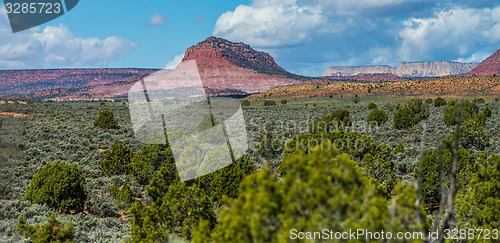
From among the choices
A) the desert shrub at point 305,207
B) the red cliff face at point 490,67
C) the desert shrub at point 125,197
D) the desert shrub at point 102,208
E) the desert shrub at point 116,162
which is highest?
the red cliff face at point 490,67

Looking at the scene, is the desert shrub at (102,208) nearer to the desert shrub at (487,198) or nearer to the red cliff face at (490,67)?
the desert shrub at (487,198)

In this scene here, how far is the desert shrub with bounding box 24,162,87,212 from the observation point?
33.9 ft

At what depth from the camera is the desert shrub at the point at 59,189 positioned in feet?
33.9

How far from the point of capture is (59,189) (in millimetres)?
10320

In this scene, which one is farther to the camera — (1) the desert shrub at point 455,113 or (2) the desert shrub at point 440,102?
(2) the desert shrub at point 440,102

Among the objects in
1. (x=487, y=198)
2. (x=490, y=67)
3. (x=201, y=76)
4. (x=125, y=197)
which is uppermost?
(x=201, y=76)

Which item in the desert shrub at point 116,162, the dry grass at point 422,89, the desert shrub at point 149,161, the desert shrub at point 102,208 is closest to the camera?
the desert shrub at point 102,208

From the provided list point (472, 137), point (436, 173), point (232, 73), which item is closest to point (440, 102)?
point (472, 137)

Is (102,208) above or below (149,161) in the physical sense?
below

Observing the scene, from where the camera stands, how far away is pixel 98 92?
132m

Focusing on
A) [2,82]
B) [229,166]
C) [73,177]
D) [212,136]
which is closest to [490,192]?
[229,166]

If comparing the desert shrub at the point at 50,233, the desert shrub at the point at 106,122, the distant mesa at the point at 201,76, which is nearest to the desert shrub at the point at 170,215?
the desert shrub at the point at 50,233

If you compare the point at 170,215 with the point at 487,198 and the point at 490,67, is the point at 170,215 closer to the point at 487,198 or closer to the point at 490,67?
the point at 487,198

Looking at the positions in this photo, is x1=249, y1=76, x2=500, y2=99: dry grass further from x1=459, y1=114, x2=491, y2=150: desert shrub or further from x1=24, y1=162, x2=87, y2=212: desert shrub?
x1=24, y1=162, x2=87, y2=212: desert shrub
